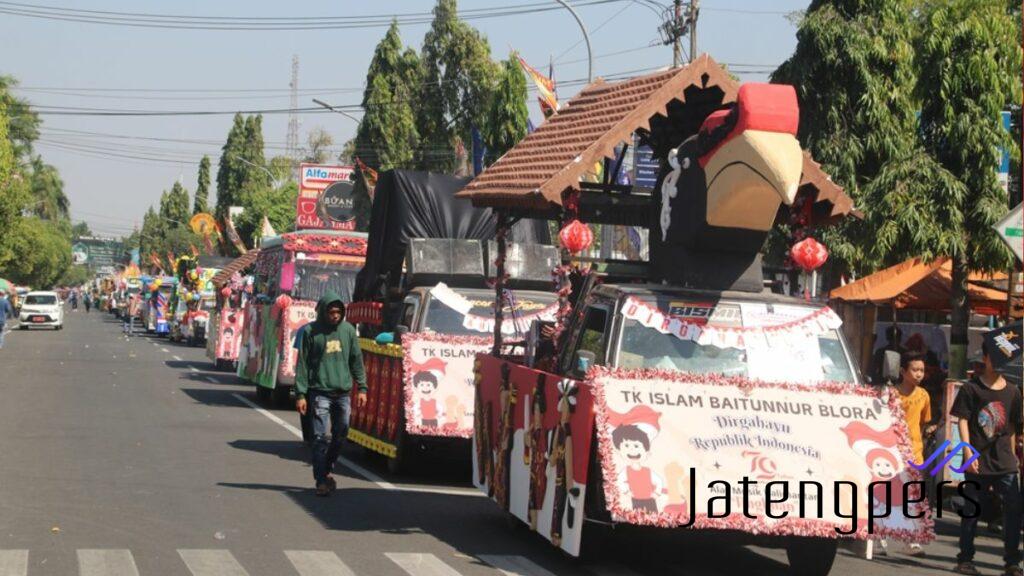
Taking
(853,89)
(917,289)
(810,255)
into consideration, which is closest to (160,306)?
(917,289)

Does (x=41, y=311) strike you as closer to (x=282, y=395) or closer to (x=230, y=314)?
(x=230, y=314)

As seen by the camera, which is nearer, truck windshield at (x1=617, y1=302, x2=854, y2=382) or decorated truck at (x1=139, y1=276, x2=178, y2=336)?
truck windshield at (x1=617, y1=302, x2=854, y2=382)

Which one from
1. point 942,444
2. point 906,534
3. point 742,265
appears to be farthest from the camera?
point 942,444

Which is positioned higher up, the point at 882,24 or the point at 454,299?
the point at 882,24

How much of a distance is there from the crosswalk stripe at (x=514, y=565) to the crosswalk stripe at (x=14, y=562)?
121 inches

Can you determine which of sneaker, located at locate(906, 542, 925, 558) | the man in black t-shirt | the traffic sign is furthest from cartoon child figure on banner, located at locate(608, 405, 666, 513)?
sneaker, located at locate(906, 542, 925, 558)

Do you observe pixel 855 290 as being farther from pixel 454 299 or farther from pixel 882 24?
pixel 454 299

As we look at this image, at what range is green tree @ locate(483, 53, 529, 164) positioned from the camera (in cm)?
3198

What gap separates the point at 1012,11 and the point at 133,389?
681 inches

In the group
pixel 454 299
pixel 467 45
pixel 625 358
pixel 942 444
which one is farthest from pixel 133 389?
pixel 467 45

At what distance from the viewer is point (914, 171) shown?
18.2 m

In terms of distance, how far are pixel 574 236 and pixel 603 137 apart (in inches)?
31.4

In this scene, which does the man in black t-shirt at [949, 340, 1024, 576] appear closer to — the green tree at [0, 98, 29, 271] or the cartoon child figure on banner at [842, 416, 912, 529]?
the cartoon child figure on banner at [842, 416, 912, 529]

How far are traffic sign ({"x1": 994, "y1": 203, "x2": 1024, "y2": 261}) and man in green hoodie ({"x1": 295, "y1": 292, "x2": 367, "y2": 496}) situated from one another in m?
6.13
